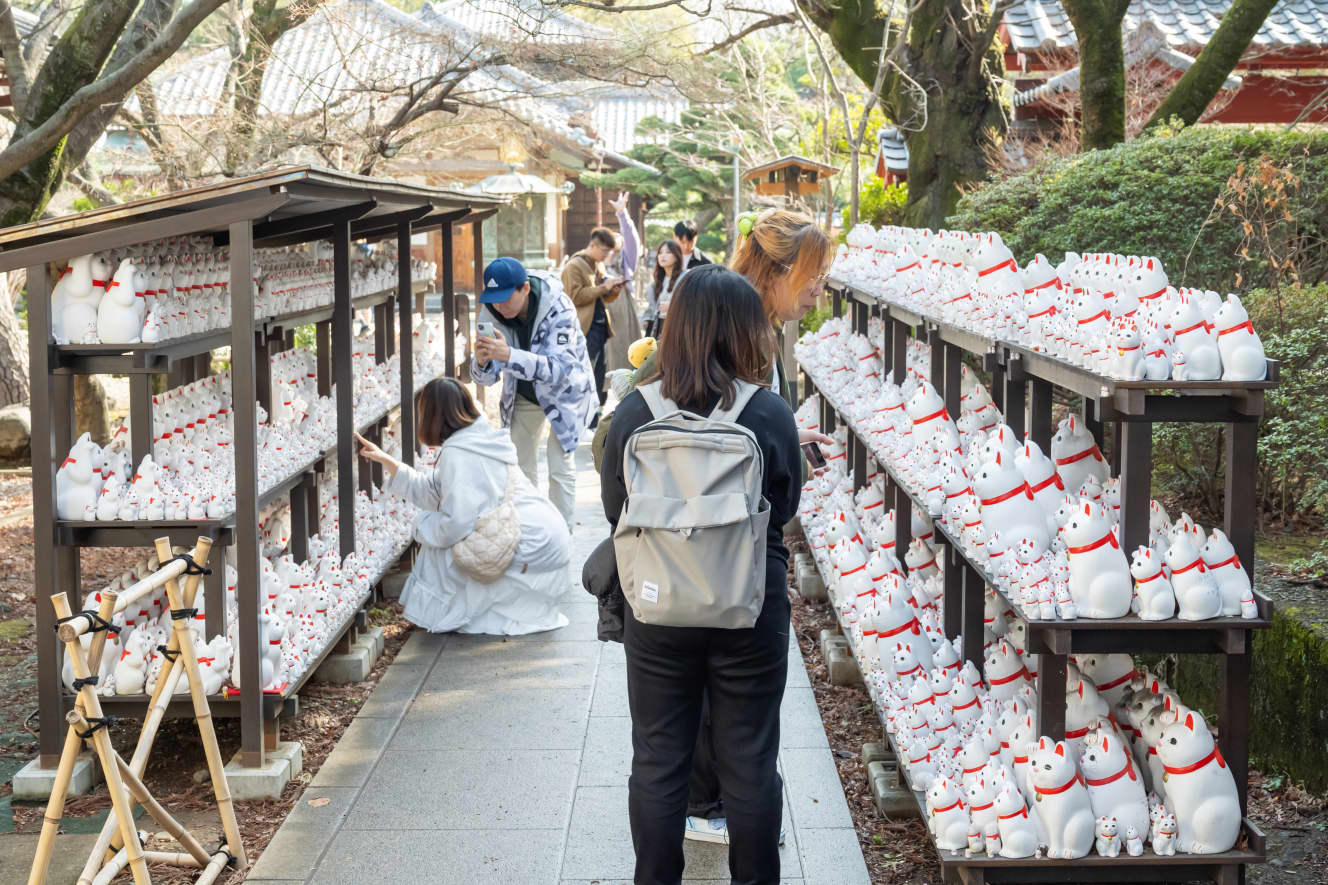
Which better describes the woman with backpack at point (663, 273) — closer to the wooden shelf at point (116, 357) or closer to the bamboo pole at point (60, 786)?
the wooden shelf at point (116, 357)

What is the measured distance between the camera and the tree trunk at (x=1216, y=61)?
31.4ft

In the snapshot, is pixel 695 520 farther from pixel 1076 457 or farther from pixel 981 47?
pixel 981 47

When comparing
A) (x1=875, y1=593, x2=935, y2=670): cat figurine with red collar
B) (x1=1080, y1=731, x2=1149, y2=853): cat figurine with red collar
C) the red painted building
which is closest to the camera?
(x1=1080, y1=731, x2=1149, y2=853): cat figurine with red collar

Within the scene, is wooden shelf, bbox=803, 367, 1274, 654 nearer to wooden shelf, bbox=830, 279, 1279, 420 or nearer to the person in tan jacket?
wooden shelf, bbox=830, 279, 1279, 420

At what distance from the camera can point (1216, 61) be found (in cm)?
964

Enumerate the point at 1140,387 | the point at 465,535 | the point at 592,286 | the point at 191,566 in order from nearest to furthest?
1. the point at 1140,387
2. the point at 191,566
3. the point at 465,535
4. the point at 592,286

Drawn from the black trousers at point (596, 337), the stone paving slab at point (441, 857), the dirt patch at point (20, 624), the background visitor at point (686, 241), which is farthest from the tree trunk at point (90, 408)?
the stone paving slab at point (441, 857)

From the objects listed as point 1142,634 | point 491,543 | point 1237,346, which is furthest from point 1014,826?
point 491,543

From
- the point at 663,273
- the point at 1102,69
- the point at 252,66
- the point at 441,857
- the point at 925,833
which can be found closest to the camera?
the point at 441,857

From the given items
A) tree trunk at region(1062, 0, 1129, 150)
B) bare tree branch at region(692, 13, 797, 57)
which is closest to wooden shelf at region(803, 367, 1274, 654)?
tree trunk at region(1062, 0, 1129, 150)

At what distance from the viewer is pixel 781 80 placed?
2600 centimetres

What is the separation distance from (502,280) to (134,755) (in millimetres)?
4137

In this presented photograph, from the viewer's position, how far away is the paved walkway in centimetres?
421

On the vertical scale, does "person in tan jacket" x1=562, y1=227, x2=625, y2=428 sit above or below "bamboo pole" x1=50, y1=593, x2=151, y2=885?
above
